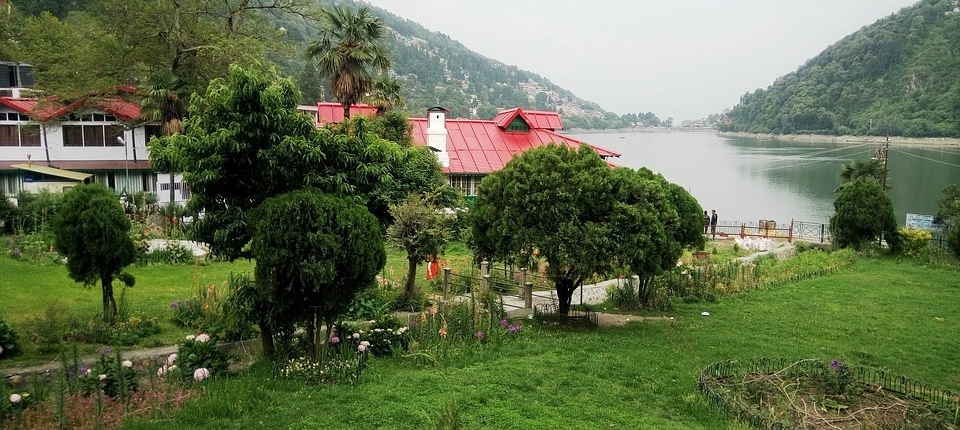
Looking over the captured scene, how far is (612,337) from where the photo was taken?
11320 millimetres

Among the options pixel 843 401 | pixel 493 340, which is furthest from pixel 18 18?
pixel 843 401

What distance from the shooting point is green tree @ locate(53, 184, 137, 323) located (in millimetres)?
9719

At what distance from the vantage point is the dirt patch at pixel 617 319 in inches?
498

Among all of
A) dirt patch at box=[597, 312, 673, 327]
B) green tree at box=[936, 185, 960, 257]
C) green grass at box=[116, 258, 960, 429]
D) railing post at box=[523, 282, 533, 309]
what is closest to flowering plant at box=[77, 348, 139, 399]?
green grass at box=[116, 258, 960, 429]

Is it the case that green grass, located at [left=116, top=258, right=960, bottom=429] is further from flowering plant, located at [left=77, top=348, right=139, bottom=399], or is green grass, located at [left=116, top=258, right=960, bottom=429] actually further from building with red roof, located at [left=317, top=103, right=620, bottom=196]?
building with red roof, located at [left=317, top=103, right=620, bottom=196]

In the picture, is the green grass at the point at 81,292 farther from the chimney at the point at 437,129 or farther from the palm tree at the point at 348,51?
the chimney at the point at 437,129

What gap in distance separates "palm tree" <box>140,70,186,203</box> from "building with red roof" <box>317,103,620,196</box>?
6.20 meters

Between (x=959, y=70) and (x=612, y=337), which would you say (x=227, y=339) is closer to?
(x=612, y=337)

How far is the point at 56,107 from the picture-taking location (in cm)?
2400

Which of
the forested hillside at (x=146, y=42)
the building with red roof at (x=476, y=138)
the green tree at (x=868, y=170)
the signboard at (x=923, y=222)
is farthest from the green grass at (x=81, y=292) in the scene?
the green tree at (x=868, y=170)

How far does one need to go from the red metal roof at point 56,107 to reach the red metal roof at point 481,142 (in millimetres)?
11626

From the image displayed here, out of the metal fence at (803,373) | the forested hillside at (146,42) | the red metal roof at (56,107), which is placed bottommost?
the metal fence at (803,373)

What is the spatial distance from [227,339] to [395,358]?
2.59 m

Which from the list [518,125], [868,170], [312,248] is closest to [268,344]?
[312,248]
